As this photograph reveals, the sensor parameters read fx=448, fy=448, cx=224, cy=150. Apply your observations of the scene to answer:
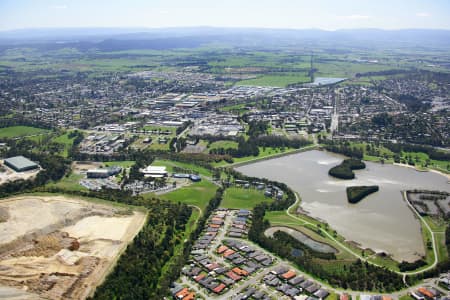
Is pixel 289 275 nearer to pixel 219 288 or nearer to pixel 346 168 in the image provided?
pixel 219 288

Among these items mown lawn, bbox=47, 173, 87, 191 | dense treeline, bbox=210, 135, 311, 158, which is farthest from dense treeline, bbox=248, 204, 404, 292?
dense treeline, bbox=210, 135, 311, 158

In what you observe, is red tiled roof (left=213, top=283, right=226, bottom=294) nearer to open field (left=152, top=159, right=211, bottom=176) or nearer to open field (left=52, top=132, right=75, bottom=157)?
open field (left=152, top=159, right=211, bottom=176)

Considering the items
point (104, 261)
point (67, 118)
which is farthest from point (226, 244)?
point (67, 118)

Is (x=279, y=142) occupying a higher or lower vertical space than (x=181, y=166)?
higher

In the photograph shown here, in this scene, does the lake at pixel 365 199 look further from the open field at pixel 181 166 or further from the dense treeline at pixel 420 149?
the dense treeline at pixel 420 149

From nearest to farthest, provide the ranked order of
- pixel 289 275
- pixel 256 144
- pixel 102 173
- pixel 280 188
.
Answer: pixel 289 275
pixel 280 188
pixel 102 173
pixel 256 144

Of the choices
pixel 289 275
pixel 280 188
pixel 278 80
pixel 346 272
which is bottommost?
pixel 346 272

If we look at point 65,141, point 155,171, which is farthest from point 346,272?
point 65,141
